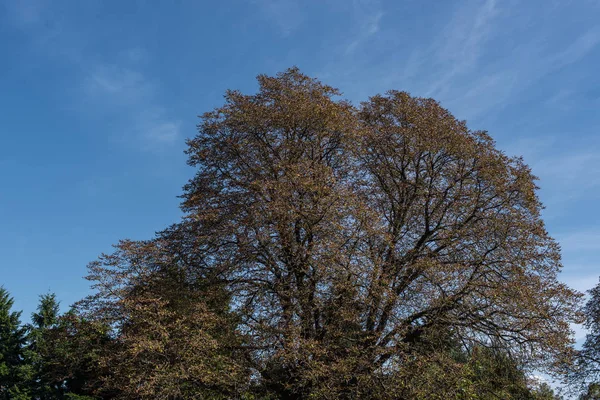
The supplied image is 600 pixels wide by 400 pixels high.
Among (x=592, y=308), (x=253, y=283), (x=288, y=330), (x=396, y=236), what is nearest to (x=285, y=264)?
(x=253, y=283)

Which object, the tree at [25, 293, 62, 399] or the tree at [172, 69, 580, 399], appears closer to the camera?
the tree at [172, 69, 580, 399]

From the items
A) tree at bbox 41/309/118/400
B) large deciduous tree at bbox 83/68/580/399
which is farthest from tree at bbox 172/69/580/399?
tree at bbox 41/309/118/400

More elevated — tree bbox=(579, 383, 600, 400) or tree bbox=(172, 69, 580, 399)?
tree bbox=(172, 69, 580, 399)

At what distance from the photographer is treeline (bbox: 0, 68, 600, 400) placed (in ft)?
55.1

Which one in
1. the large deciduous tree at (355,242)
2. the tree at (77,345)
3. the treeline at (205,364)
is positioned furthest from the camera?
the tree at (77,345)

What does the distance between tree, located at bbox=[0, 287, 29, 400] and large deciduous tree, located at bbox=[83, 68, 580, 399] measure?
660 inches

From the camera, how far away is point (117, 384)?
17797 millimetres

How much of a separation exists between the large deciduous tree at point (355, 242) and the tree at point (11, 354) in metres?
16.8

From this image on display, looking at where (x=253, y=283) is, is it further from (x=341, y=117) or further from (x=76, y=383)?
(x=76, y=383)

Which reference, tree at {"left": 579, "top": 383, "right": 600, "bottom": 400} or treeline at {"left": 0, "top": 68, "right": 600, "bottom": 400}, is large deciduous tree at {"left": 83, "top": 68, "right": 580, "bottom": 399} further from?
tree at {"left": 579, "top": 383, "right": 600, "bottom": 400}

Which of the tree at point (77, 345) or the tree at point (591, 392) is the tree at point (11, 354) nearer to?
the tree at point (77, 345)

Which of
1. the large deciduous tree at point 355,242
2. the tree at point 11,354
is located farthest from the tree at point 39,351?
the large deciduous tree at point 355,242

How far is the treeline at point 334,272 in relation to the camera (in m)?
16.8

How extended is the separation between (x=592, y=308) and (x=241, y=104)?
88.6ft
